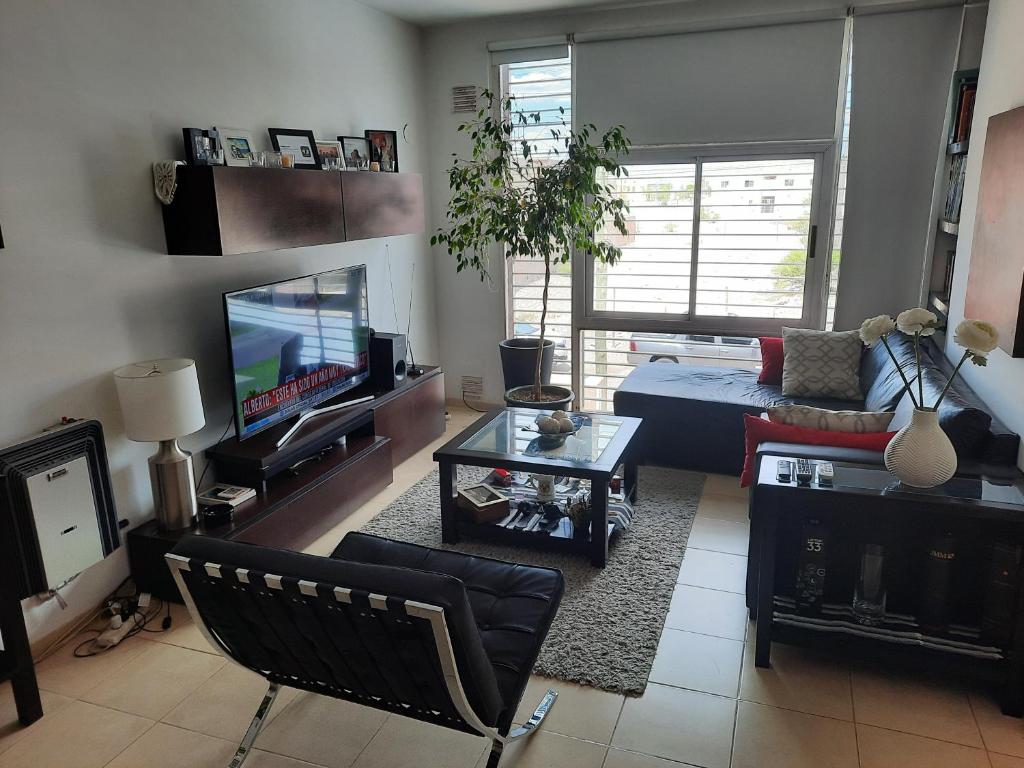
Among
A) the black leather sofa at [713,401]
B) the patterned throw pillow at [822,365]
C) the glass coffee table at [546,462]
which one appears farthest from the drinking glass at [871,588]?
the patterned throw pillow at [822,365]

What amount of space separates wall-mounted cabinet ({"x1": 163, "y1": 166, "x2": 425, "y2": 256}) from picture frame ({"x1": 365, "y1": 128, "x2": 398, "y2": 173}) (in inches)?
15.4

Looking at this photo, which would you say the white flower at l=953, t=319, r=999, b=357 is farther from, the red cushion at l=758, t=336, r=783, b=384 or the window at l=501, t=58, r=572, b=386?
the window at l=501, t=58, r=572, b=386

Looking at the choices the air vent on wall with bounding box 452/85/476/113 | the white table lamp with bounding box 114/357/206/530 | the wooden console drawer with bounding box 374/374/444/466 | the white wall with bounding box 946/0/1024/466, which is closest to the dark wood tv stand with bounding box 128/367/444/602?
the wooden console drawer with bounding box 374/374/444/466

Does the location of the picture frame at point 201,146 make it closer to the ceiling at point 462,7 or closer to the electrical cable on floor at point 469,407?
the ceiling at point 462,7

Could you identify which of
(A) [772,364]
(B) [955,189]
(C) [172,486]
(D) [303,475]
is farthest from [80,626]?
(B) [955,189]

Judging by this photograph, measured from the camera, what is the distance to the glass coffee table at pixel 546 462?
316 cm

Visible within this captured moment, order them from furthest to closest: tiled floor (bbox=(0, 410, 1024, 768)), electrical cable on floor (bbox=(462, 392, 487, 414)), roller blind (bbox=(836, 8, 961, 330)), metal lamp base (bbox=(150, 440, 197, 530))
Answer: electrical cable on floor (bbox=(462, 392, 487, 414)), roller blind (bbox=(836, 8, 961, 330)), metal lamp base (bbox=(150, 440, 197, 530)), tiled floor (bbox=(0, 410, 1024, 768))

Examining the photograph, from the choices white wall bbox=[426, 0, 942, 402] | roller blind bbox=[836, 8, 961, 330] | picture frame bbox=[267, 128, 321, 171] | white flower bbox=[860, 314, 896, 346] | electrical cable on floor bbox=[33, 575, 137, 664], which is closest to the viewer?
white flower bbox=[860, 314, 896, 346]

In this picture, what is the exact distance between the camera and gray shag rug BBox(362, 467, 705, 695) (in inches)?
101

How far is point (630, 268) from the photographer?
511cm

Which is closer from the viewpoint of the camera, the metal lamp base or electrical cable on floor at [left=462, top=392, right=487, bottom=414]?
the metal lamp base

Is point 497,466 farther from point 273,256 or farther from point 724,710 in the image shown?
point 273,256

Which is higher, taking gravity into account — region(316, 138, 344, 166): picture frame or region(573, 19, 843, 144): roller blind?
region(573, 19, 843, 144): roller blind

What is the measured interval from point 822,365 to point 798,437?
1.53 m
